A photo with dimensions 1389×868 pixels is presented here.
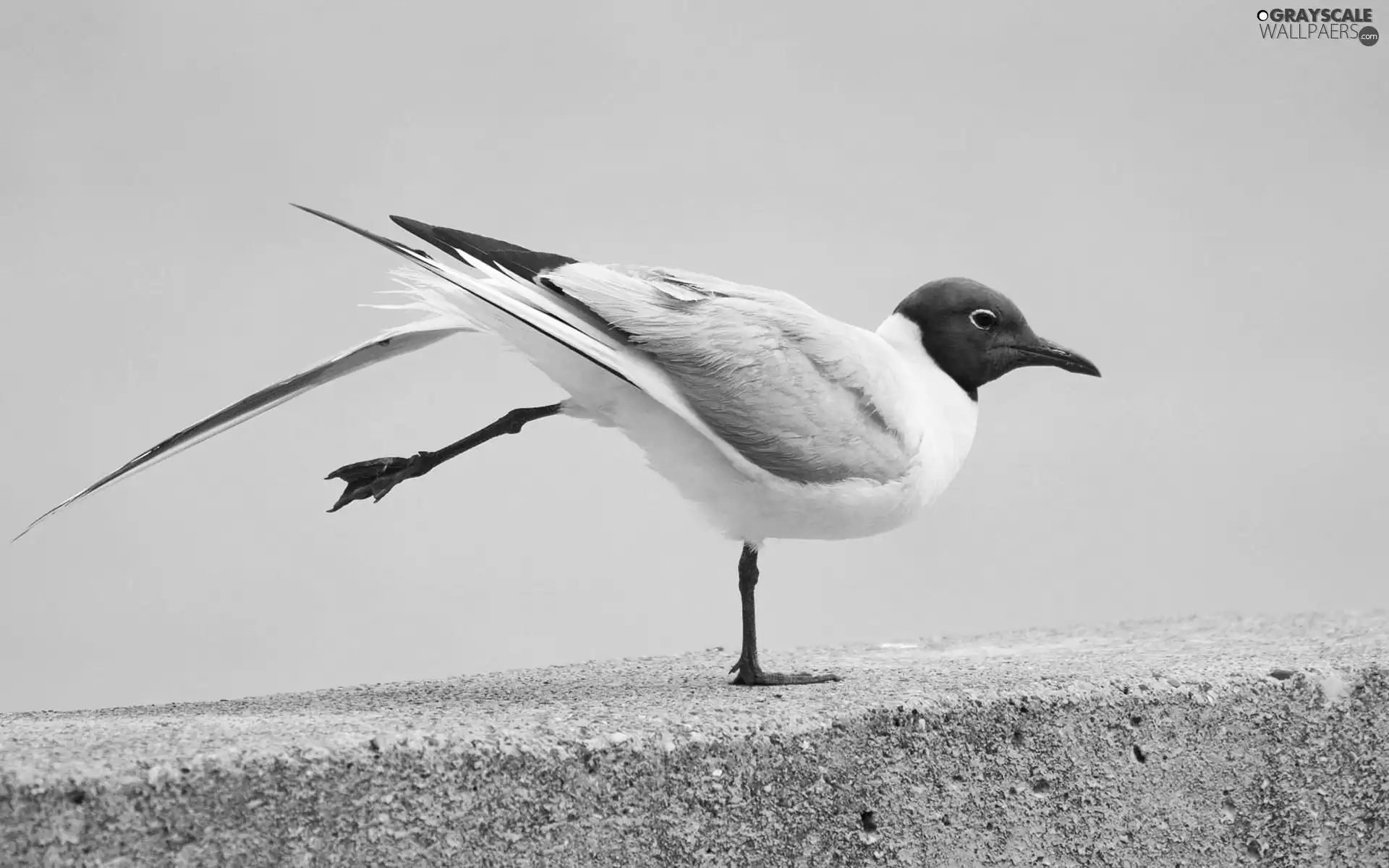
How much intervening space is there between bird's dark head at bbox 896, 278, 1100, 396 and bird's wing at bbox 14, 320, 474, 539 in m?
1.07

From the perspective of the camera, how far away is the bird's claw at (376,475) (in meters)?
3.29

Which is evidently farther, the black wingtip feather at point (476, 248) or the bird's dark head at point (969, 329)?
the bird's dark head at point (969, 329)

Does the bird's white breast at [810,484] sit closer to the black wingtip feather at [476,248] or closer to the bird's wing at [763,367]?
the bird's wing at [763,367]

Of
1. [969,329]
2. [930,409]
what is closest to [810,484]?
[930,409]

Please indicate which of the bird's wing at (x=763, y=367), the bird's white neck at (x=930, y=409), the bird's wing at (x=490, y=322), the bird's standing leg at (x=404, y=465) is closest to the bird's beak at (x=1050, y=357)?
the bird's white neck at (x=930, y=409)

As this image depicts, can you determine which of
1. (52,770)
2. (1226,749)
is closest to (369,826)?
(52,770)

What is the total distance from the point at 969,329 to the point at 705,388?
789mm

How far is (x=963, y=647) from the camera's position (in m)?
4.27

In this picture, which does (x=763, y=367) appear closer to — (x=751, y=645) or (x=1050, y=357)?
(x=751, y=645)

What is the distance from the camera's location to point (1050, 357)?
11.3ft

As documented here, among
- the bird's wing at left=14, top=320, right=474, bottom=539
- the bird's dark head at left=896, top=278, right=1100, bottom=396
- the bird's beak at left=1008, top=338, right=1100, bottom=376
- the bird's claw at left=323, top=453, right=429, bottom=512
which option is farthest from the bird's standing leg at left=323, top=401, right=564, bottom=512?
the bird's beak at left=1008, top=338, right=1100, bottom=376

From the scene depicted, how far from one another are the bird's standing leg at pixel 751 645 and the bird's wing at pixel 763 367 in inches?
12.7

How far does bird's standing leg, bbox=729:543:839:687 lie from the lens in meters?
3.20

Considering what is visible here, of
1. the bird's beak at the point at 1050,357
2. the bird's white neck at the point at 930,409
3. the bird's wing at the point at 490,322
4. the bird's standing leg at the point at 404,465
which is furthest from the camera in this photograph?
the bird's beak at the point at 1050,357
